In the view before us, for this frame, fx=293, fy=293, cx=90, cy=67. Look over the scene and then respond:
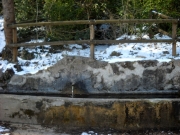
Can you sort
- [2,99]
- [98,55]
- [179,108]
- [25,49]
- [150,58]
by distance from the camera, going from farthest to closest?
[25,49] → [98,55] → [150,58] → [2,99] → [179,108]

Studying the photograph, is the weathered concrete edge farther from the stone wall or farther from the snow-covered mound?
the snow-covered mound

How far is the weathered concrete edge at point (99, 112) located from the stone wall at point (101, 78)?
133 centimetres

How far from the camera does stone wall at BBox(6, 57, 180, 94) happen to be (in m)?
6.46

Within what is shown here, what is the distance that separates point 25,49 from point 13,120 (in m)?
3.45

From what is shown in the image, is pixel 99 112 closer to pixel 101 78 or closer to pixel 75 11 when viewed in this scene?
pixel 101 78

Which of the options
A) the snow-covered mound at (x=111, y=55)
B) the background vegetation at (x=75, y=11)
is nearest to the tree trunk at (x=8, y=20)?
the snow-covered mound at (x=111, y=55)

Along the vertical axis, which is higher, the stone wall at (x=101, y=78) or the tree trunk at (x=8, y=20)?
the tree trunk at (x=8, y=20)

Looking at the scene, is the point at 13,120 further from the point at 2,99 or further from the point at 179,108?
the point at 179,108

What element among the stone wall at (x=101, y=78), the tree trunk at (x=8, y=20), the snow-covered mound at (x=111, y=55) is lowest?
the stone wall at (x=101, y=78)

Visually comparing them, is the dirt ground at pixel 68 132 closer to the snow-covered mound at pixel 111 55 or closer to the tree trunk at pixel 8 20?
the snow-covered mound at pixel 111 55

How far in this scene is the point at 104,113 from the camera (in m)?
5.07

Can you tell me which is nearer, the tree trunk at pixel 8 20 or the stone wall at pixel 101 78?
the stone wall at pixel 101 78

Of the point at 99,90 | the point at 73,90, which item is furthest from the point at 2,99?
the point at 99,90

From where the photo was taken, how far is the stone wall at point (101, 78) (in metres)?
6.46
